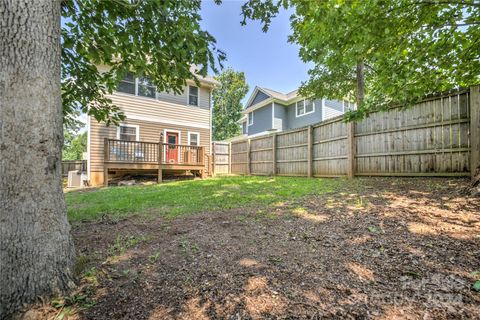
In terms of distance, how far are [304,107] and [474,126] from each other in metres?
13.0

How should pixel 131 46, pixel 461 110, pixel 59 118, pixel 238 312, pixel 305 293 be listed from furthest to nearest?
pixel 461 110, pixel 131 46, pixel 59 118, pixel 305 293, pixel 238 312

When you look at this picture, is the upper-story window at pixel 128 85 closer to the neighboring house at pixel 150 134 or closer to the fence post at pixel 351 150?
the neighboring house at pixel 150 134

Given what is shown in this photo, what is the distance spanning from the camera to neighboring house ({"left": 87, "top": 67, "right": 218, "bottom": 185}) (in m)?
9.06

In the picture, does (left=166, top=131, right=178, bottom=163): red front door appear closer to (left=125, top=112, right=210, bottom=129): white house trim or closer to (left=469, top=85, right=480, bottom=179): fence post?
(left=125, top=112, right=210, bottom=129): white house trim

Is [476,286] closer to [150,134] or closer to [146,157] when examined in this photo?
[146,157]

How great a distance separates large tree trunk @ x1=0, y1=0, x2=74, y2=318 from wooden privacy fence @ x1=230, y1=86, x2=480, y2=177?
5955 mm

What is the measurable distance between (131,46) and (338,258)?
3657mm

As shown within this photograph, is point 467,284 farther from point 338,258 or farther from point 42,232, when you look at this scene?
point 42,232

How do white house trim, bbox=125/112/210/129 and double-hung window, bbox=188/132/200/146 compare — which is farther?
double-hung window, bbox=188/132/200/146

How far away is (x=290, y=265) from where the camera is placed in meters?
1.87

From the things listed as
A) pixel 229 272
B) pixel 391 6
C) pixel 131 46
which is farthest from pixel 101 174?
pixel 391 6

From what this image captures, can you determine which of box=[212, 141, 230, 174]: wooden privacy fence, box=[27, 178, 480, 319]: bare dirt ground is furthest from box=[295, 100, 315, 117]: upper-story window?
box=[27, 178, 480, 319]: bare dirt ground

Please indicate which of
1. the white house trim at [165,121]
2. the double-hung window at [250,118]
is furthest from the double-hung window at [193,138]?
the double-hung window at [250,118]

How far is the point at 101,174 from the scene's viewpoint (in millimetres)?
9812
